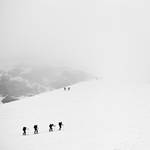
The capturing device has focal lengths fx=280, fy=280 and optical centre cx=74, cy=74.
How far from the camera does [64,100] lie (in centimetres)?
5691

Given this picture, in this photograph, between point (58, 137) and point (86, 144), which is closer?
point (86, 144)

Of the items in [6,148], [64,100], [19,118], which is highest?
[64,100]

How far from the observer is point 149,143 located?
74.7ft

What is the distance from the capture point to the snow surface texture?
25.0 meters

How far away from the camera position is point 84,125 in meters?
33.3

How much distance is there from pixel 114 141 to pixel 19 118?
2411cm

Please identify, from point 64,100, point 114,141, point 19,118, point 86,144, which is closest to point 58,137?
point 86,144

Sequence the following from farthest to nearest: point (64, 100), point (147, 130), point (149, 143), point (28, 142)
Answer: point (64, 100), point (28, 142), point (147, 130), point (149, 143)

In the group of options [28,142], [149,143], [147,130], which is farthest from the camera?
[28,142]

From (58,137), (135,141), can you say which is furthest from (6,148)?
(135,141)

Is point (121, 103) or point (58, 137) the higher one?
point (121, 103)

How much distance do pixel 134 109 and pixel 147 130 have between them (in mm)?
11531

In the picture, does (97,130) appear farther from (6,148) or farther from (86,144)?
(6,148)

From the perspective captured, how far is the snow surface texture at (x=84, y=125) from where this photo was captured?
82.0 ft
